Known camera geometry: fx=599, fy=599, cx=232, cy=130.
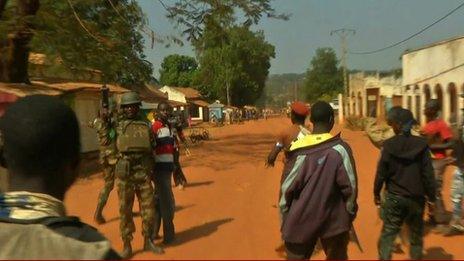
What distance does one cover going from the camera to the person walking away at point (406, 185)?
5184mm

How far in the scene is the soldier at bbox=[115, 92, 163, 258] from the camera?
6199mm

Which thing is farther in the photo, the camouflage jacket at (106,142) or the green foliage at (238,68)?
the green foliage at (238,68)

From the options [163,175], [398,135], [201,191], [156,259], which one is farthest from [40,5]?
[398,135]

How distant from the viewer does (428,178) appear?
516cm

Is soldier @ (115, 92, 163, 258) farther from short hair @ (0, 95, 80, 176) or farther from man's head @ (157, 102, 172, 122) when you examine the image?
short hair @ (0, 95, 80, 176)

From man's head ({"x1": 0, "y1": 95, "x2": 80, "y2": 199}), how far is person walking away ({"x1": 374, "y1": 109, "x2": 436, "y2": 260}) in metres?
3.91

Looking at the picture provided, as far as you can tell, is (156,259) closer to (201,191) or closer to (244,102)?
(201,191)

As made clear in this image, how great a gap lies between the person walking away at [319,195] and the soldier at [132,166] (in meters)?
2.44

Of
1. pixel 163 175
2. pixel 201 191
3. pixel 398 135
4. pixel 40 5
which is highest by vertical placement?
pixel 40 5

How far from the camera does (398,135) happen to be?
541 centimetres

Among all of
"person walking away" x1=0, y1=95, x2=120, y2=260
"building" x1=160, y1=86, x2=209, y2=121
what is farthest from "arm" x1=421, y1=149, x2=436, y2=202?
"building" x1=160, y1=86, x2=209, y2=121

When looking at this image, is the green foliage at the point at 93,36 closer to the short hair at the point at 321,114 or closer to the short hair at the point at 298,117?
the short hair at the point at 298,117

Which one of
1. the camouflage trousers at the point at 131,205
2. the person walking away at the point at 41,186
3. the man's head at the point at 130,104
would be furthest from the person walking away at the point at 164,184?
the person walking away at the point at 41,186

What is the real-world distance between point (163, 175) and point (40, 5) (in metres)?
9.14
